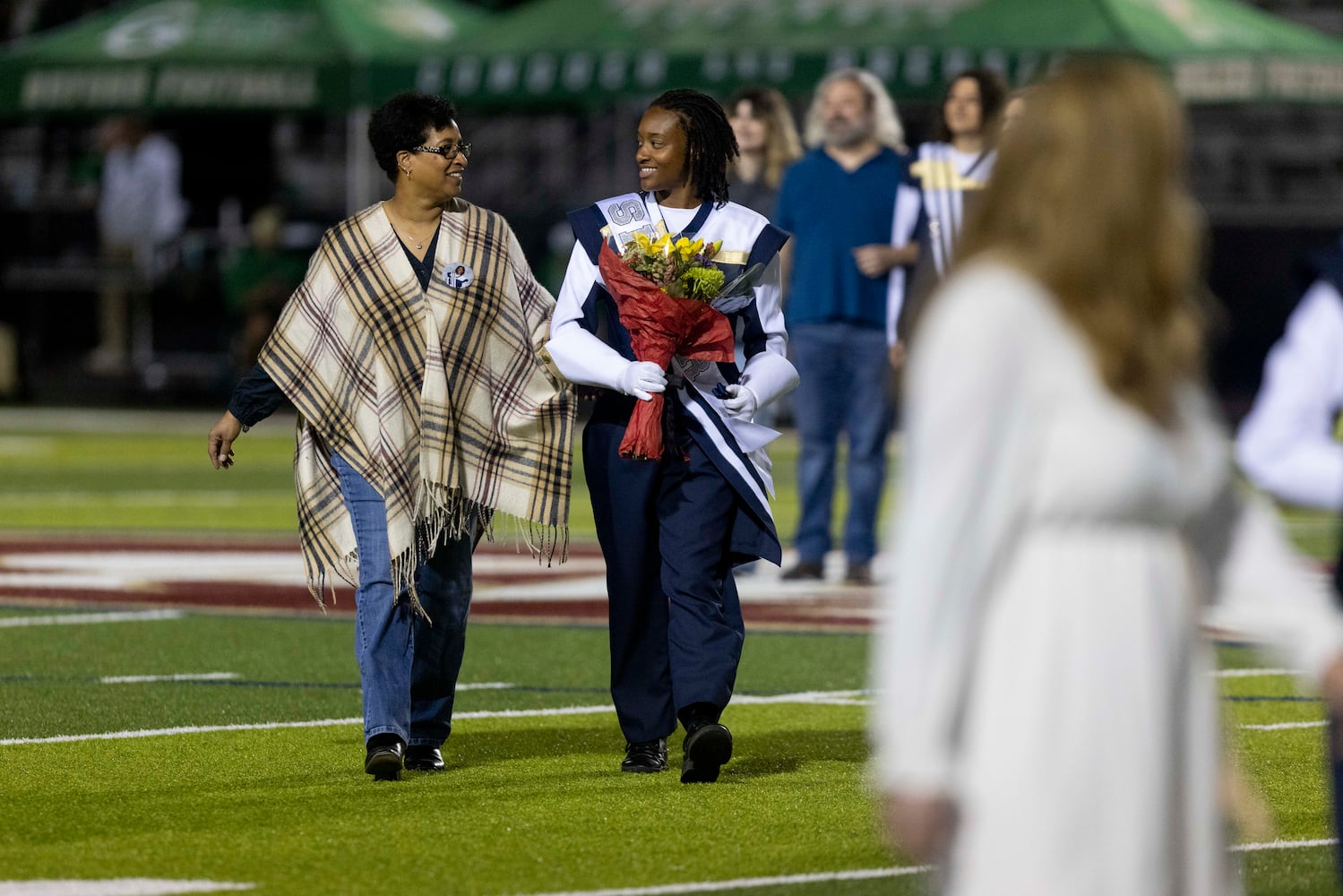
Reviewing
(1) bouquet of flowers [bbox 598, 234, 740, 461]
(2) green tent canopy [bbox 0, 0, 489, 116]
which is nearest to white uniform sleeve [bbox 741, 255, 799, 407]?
(1) bouquet of flowers [bbox 598, 234, 740, 461]

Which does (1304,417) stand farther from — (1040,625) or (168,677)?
(168,677)

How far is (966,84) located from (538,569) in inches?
142

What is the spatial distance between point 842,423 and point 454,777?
579 centimetres

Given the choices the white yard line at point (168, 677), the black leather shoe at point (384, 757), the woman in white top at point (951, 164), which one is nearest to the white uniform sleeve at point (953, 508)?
the black leather shoe at point (384, 757)

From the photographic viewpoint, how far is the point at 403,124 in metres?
7.62

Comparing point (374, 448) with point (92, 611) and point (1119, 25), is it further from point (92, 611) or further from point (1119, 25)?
point (1119, 25)

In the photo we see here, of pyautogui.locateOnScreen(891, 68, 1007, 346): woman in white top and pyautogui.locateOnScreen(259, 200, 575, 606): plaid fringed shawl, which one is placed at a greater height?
pyautogui.locateOnScreen(891, 68, 1007, 346): woman in white top

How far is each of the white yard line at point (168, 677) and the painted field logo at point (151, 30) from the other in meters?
19.2

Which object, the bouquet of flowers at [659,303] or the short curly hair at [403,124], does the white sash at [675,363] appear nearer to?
the bouquet of flowers at [659,303]

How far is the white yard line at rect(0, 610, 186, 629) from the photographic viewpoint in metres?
11.3

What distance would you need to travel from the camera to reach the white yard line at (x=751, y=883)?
579 cm

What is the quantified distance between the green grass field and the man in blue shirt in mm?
1989

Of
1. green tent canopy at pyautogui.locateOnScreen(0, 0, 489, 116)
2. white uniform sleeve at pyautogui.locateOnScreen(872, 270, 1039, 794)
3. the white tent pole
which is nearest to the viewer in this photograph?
white uniform sleeve at pyautogui.locateOnScreen(872, 270, 1039, 794)

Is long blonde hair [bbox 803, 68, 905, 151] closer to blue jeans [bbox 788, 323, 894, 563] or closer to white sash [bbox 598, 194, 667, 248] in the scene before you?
blue jeans [bbox 788, 323, 894, 563]
